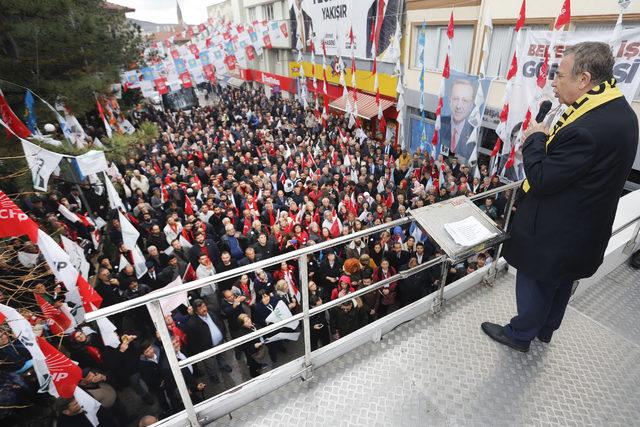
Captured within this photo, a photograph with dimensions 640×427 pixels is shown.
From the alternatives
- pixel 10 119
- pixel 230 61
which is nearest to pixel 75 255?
pixel 10 119

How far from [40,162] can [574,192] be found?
8.02m

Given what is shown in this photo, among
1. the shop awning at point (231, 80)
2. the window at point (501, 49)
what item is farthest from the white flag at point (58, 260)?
the shop awning at point (231, 80)

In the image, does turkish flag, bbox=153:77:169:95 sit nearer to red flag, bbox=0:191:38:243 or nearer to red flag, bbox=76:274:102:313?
red flag, bbox=76:274:102:313

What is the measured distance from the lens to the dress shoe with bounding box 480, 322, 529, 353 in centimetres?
275

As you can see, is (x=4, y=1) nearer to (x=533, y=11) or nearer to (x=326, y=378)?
(x=326, y=378)

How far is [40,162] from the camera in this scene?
6.37 metres

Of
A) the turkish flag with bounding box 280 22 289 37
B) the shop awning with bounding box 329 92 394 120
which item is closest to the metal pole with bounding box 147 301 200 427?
the shop awning with bounding box 329 92 394 120

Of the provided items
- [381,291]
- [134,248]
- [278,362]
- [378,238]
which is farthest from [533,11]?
[134,248]

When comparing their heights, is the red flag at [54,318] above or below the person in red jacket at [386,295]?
above

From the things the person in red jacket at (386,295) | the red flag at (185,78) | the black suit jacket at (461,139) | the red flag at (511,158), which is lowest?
the person in red jacket at (386,295)

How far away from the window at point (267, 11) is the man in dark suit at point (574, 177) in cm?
3650

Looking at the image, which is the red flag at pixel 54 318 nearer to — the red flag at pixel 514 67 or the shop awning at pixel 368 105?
the red flag at pixel 514 67

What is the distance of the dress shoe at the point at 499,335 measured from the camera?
275 centimetres

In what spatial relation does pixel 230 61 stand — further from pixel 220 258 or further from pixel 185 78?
pixel 220 258
